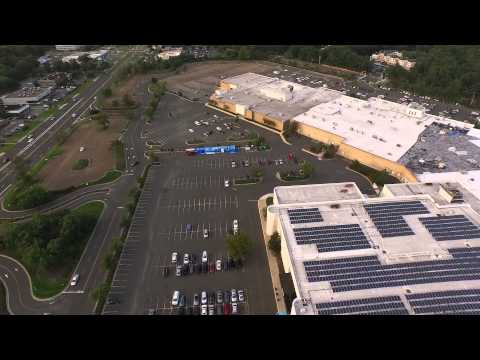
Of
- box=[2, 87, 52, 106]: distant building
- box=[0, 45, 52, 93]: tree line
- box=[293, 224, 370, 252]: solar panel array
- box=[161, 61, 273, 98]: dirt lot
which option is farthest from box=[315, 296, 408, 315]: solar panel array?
box=[0, 45, 52, 93]: tree line

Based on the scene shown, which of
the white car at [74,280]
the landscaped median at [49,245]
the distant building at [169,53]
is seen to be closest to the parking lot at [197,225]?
the white car at [74,280]

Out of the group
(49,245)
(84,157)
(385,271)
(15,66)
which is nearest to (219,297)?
(385,271)

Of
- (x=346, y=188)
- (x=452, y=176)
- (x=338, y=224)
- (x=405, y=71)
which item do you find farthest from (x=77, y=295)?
(x=405, y=71)

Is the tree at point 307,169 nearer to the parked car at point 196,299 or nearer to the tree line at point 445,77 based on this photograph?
the parked car at point 196,299

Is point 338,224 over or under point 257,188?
over

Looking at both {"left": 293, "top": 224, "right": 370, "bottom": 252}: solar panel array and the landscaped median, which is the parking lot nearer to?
the landscaped median

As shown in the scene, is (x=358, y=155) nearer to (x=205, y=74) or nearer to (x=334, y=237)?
(x=334, y=237)

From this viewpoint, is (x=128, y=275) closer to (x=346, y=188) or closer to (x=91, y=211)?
(x=91, y=211)
